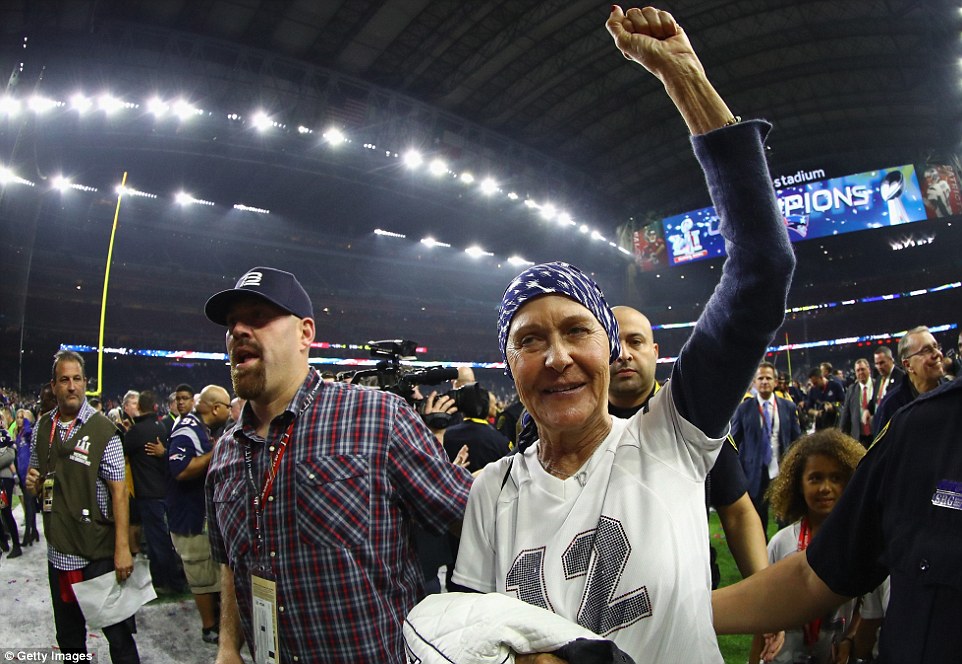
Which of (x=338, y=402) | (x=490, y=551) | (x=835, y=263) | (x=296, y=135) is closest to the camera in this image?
(x=490, y=551)

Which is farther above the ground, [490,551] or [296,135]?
[296,135]

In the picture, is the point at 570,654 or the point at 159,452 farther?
the point at 159,452

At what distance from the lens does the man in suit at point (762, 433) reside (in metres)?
4.63

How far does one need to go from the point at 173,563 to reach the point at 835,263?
1025 inches

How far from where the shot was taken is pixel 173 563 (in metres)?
5.05

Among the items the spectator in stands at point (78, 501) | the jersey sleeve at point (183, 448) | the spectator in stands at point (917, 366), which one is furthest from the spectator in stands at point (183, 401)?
the spectator in stands at point (917, 366)

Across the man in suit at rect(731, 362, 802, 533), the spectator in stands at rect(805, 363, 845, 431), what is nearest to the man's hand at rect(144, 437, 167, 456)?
the man in suit at rect(731, 362, 802, 533)

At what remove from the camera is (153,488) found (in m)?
4.63

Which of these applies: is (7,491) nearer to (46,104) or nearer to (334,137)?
(46,104)

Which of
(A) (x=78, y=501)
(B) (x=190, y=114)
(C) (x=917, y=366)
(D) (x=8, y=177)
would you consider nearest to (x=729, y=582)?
(C) (x=917, y=366)

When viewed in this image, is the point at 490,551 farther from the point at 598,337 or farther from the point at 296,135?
the point at 296,135

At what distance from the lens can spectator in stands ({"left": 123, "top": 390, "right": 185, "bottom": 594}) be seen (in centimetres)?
456

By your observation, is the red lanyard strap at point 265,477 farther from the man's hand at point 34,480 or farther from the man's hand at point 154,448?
the man's hand at point 154,448

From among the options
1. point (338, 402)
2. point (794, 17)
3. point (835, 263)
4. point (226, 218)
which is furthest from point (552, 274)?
point (835, 263)
